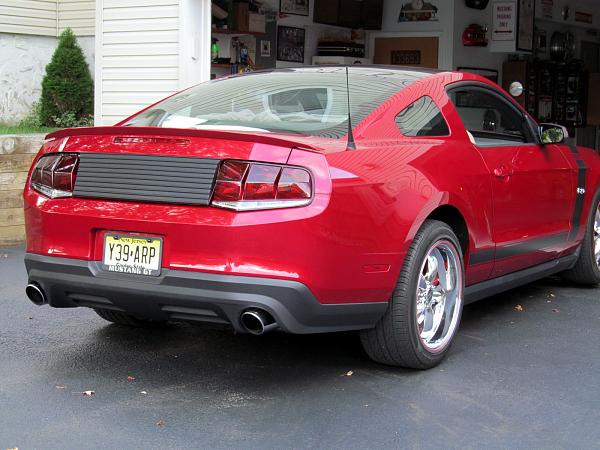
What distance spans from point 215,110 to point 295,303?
1.38 metres

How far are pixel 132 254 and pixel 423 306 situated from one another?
4.89 feet

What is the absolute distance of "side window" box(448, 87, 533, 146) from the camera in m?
5.64

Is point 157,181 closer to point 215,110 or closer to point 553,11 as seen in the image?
point 215,110

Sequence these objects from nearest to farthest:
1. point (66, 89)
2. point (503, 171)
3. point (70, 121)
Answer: point (503, 171) → point (70, 121) → point (66, 89)

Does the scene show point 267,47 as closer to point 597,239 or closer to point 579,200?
point 597,239

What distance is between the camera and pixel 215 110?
488cm

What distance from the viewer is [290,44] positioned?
13.0 meters

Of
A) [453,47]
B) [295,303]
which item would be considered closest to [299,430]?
[295,303]

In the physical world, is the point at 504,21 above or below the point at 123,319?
above

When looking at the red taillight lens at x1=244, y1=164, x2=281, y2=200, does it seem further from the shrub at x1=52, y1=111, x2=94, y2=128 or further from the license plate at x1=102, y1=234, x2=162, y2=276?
the shrub at x1=52, y1=111, x2=94, y2=128

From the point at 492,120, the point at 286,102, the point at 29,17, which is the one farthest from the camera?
the point at 29,17

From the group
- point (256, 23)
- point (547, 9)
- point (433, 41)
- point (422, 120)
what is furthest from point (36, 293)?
point (547, 9)

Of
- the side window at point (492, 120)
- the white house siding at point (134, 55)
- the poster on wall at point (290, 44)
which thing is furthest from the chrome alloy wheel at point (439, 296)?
the poster on wall at point (290, 44)

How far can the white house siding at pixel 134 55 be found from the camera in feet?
32.7
